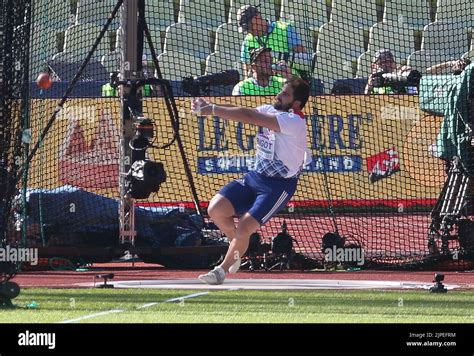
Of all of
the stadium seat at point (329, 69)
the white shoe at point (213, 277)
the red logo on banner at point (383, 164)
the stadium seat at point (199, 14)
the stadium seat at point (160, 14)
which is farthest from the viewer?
the stadium seat at point (199, 14)

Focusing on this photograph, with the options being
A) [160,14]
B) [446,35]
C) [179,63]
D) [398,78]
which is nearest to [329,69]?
[446,35]

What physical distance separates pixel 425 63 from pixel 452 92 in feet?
16.7

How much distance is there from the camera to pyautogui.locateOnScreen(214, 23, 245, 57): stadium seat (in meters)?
19.6

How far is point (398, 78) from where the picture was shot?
15.9m

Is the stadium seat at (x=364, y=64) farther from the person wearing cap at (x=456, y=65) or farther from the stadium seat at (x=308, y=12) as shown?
the person wearing cap at (x=456, y=65)

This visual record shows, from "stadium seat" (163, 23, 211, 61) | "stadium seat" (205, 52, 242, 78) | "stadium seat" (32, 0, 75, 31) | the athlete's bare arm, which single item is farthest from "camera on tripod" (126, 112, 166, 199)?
"stadium seat" (163, 23, 211, 61)

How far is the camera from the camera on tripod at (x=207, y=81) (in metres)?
15.1

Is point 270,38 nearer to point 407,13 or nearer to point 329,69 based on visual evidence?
point 329,69

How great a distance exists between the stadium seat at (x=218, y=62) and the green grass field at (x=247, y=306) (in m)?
7.48

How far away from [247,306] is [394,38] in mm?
10482

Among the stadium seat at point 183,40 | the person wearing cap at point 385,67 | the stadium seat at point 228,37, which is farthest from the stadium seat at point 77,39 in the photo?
the person wearing cap at point 385,67

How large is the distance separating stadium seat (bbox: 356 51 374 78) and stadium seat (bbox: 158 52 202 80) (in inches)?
102

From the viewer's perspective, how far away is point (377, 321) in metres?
9.48

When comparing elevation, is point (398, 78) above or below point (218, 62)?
below
